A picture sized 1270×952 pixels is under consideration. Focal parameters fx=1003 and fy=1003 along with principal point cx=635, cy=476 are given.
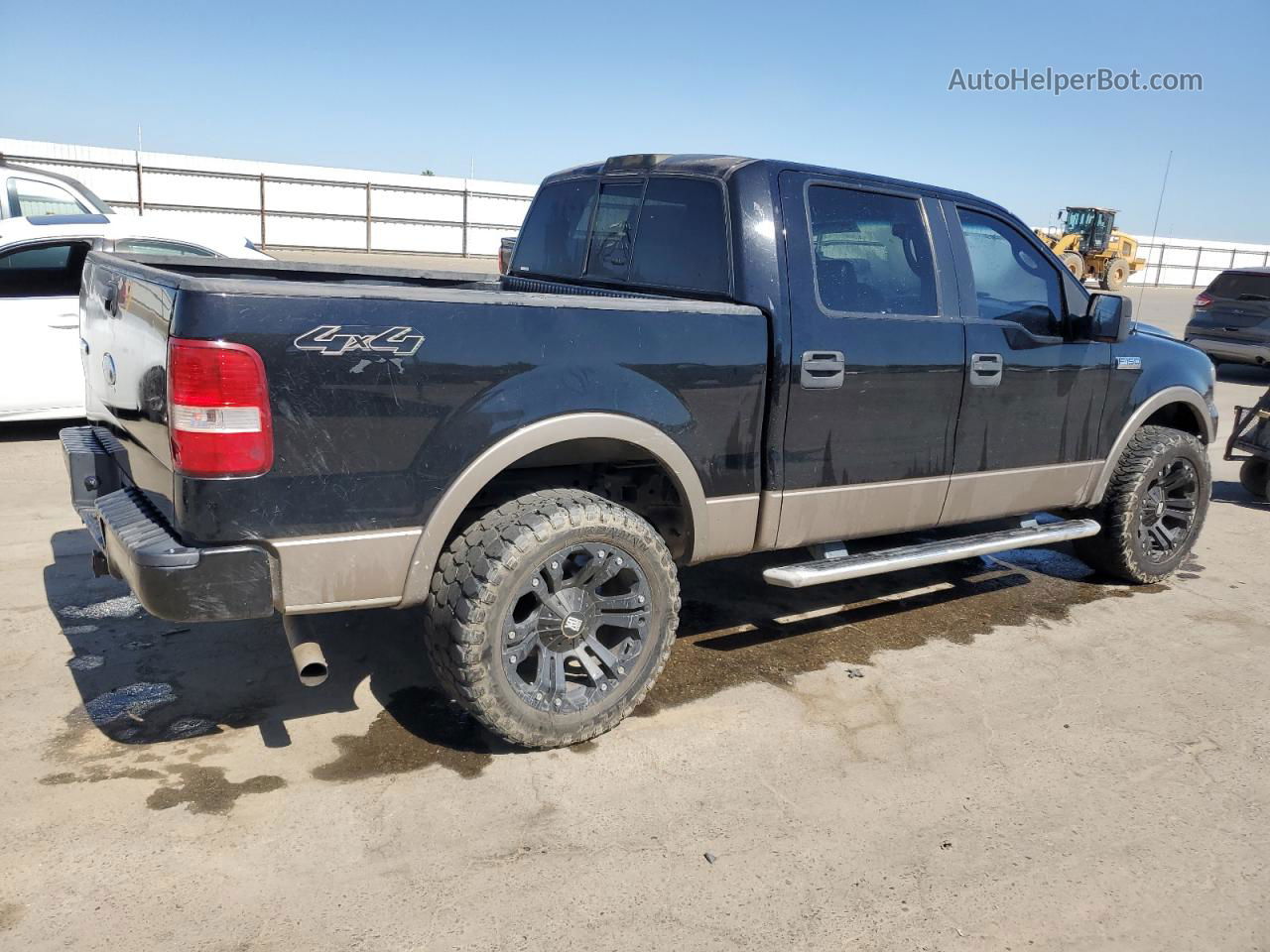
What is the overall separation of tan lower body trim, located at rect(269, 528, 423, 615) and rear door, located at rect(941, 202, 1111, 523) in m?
2.57

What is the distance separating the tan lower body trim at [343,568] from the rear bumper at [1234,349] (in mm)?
Answer: 13891

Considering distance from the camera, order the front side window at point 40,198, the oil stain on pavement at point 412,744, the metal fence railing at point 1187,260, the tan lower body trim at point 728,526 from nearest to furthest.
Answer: the oil stain on pavement at point 412,744
the tan lower body trim at point 728,526
the front side window at point 40,198
the metal fence railing at point 1187,260

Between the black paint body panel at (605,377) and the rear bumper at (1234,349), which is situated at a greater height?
the black paint body panel at (605,377)

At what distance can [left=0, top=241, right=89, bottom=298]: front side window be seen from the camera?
7016mm

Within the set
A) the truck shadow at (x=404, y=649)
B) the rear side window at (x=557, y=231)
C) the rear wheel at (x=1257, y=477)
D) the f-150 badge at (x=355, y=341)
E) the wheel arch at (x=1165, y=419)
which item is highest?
the rear side window at (x=557, y=231)

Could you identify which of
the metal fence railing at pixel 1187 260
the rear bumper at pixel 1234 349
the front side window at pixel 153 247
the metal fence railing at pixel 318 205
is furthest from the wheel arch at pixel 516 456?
the metal fence railing at pixel 1187 260

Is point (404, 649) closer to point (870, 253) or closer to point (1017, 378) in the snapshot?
point (870, 253)

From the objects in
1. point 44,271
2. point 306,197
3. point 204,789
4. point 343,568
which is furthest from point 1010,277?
point 306,197

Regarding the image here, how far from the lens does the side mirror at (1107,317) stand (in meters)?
4.67

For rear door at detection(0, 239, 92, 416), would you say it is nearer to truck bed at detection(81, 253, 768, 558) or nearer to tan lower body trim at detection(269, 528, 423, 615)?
truck bed at detection(81, 253, 768, 558)

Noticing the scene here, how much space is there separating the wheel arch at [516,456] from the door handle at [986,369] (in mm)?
1555

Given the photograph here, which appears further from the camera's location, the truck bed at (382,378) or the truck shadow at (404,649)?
the truck shadow at (404,649)

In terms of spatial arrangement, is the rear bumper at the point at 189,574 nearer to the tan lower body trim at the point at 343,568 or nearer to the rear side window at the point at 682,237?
the tan lower body trim at the point at 343,568

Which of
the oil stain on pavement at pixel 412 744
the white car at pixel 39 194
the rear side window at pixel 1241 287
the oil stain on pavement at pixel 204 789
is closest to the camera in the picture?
the oil stain on pavement at pixel 204 789
